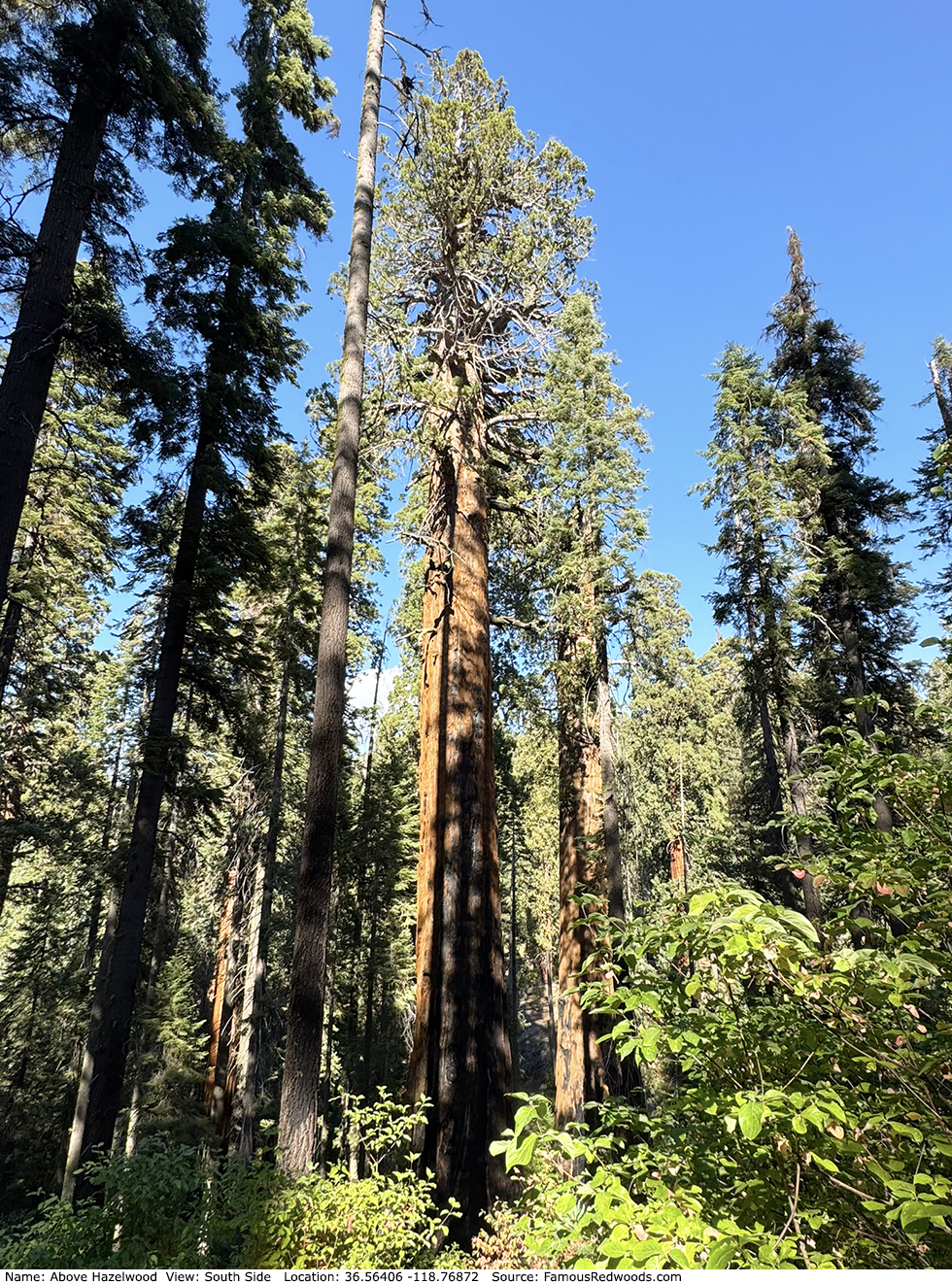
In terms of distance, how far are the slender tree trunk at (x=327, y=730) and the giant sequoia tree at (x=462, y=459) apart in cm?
233

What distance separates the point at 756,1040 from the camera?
239 centimetres

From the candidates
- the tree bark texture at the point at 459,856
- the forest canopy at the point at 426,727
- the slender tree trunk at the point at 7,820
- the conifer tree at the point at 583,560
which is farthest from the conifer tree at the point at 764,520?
the slender tree trunk at the point at 7,820

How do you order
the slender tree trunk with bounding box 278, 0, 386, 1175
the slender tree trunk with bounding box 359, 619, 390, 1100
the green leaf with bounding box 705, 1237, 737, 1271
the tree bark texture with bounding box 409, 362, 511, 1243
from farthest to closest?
1. the slender tree trunk with bounding box 359, 619, 390, 1100
2. the tree bark texture with bounding box 409, 362, 511, 1243
3. the slender tree trunk with bounding box 278, 0, 386, 1175
4. the green leaf with bounding box 705, 1237, 737, 1271

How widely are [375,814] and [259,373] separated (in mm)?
13759

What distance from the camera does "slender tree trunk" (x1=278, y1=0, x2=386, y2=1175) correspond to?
16.5 ft

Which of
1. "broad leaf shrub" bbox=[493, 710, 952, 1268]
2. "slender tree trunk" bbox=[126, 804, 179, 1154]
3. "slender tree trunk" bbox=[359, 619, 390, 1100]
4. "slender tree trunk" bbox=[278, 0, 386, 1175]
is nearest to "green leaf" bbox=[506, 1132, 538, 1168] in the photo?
"broad leaf shrub" bbox=[493, 710, 952, 1268]

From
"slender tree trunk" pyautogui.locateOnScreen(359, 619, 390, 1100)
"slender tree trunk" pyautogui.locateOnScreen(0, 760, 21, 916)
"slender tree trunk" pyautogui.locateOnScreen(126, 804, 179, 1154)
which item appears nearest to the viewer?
"slender tree trunk" pyautogui.locateOnScreen(0, 760, 21, 916)

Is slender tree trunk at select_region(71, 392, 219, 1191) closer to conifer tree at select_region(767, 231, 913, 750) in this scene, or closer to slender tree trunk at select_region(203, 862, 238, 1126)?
slender tree trunk at select_region(203, 862, 238, 1126)

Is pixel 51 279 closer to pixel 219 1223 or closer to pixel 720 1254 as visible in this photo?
pixel 219 1223

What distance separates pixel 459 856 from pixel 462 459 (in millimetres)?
6773

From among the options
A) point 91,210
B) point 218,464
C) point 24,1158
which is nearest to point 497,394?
point 218,464

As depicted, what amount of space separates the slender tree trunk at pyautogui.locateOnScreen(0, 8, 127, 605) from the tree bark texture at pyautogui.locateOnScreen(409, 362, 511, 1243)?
5459mm

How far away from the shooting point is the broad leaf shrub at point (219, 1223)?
4.00m

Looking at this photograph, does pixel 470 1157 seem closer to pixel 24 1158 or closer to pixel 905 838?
pixel 905 838
